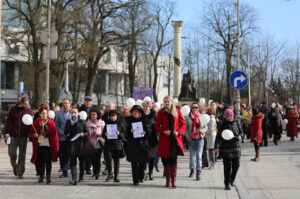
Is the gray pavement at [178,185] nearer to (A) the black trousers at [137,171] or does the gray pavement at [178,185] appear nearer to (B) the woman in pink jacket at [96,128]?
(A) the black trousers at [137,171]

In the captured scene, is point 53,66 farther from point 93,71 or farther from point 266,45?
point 266,45

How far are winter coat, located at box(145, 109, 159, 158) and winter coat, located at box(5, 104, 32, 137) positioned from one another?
302 cm

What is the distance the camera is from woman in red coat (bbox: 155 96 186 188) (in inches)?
396

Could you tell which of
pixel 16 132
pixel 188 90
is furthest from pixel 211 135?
pixel 188 90

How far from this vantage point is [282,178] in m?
11.3

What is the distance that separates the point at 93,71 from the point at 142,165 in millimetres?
24302

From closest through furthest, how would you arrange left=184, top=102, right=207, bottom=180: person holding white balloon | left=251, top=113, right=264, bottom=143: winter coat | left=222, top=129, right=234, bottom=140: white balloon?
left=222, top=129, right=234, bottom=140: white balloon
left=184, top=102, right=207, bottom=180: person holding white balloon
left=251, top=113, right=264, bottom=143: winter coat

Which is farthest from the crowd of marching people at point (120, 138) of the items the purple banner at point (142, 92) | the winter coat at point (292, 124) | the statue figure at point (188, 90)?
the statue figure at point (188, 90)

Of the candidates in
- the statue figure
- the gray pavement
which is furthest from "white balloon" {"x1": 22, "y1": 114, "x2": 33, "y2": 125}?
the statue figure

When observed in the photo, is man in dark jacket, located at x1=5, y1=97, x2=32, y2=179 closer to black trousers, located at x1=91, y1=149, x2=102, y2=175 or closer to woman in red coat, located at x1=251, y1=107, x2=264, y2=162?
black trousers, located at x1=91, y1=149, x2=102, y2=175

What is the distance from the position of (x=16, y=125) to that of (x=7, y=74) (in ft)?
204

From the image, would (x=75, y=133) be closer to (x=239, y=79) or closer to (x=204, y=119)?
(x=204, y=119)

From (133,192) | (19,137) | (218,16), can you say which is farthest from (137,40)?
(133,192)

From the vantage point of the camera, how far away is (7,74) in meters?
71.0
